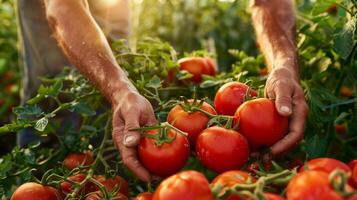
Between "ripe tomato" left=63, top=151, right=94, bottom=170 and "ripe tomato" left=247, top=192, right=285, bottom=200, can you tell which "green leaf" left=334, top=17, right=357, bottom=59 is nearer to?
"ripe tomato" left=247, top=192, right=285, bottom=200

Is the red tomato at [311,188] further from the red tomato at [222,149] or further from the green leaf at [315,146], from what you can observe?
the green leaf at [315,146]

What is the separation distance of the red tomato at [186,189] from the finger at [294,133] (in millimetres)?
404

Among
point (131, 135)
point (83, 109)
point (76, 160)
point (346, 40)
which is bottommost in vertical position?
point (76, 160)

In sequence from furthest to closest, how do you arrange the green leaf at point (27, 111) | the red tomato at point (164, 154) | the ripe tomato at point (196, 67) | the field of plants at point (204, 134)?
the ripe tomato at point (196, 67) → the green leaf at point (27, 111) → the red tomato at point (164, 154) → the field of plants at point (204, 134)

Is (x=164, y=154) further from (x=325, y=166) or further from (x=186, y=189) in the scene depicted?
(x=325, y=166)

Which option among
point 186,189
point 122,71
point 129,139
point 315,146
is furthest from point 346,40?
point 186,189

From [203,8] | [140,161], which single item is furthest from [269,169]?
[203,8]

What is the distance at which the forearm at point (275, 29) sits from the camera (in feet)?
6.36

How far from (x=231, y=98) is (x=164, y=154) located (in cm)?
33

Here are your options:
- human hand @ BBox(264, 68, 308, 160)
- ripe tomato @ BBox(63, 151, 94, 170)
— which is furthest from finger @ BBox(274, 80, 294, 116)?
ripe tomato @ BBox(63, 151, 94, 170)

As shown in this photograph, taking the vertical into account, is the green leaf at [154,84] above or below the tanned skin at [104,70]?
below

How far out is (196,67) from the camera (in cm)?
230

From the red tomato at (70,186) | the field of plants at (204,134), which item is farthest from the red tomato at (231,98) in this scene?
the red tomato at (70,186)

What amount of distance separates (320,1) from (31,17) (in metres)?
1.36
